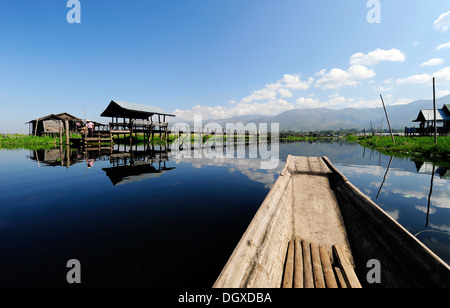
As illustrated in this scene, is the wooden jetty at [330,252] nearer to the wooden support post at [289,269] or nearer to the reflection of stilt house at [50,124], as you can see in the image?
the wooden support post at [289,269]

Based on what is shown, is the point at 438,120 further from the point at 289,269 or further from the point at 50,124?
the point at 50,124

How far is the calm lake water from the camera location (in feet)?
8.34

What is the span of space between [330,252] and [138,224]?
14.2 ft

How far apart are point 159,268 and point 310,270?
2.46 meters

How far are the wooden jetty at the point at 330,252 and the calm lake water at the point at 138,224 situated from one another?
0.91 metres

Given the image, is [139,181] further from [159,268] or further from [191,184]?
[159,268]

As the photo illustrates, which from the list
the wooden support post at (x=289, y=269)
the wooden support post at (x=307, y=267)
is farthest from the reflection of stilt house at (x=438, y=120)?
the wooden support post at (x=289, y=269)

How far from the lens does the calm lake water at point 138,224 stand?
8.34 ft

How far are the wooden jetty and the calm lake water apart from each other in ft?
2.99

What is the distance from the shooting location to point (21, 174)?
8086mm

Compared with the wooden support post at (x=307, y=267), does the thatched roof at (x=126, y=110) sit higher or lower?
higher

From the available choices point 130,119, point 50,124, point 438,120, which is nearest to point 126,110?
point 130,119

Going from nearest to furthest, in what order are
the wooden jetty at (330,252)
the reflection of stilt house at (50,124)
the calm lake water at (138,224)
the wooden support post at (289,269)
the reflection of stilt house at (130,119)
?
1. the wooden jetty at (330,252)
2. the wooden support post at (289,269)
3. the calm lake water at (138,224)
4. the reflection of stilt house at (130,119)
5. the reflection of stilt house at (50,124)
